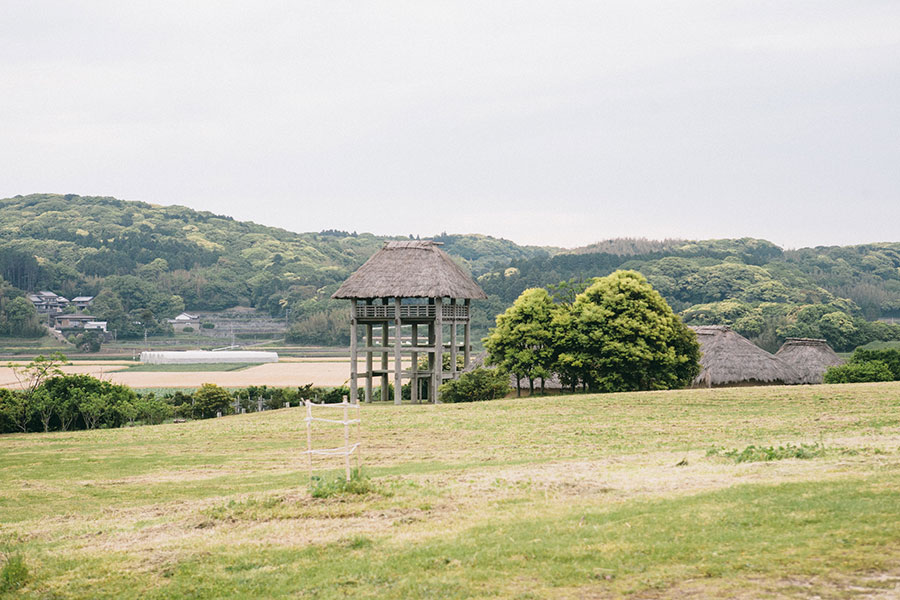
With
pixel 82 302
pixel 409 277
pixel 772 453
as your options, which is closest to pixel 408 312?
pixel 409 277

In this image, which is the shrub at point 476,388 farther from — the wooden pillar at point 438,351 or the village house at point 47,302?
the village house at point 47,302

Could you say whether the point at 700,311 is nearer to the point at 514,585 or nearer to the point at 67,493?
the point at 67,493

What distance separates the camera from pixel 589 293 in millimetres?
42062

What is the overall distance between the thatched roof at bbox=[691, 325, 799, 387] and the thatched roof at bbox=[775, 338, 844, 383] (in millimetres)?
1552

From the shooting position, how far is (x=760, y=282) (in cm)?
11325

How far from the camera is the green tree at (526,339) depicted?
41.3 m

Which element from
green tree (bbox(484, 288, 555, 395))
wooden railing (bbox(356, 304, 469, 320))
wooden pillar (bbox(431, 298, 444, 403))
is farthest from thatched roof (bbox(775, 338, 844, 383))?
wooden pillar (bbox(431, 298, 444, 403))

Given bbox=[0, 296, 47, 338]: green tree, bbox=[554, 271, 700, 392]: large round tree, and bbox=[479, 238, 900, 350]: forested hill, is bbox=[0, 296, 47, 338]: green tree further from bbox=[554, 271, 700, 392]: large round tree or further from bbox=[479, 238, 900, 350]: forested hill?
bbox=[554, 271, 700, 392]: large round tree

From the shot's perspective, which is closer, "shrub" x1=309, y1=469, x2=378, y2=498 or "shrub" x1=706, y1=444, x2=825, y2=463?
"shrub" x1=309, y1=469, x2=378, y2=498

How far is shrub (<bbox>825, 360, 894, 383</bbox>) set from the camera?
41281mm

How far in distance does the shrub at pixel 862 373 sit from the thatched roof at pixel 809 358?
4.27 m

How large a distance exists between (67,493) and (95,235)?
190811 mm

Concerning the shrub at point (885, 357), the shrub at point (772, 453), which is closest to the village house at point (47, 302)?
the shrub at point (885, 357)

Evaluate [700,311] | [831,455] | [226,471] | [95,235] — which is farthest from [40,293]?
[831,455]
